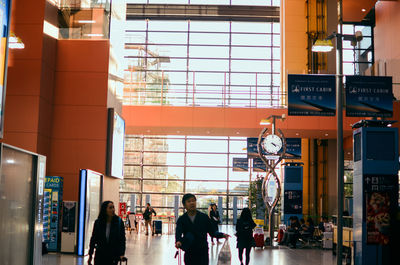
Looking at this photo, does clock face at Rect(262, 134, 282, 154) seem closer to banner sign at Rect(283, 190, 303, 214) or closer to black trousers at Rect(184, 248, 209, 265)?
banner sign at Rect(283, 190, 303, 214)

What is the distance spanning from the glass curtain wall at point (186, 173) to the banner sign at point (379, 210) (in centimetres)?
2375

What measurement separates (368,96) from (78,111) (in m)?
8.97

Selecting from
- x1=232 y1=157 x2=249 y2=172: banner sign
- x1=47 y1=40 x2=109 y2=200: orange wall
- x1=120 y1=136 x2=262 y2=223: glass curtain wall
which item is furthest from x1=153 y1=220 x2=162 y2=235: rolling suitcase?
x1=47 y1=40 x2=109 y2=200: orange wall

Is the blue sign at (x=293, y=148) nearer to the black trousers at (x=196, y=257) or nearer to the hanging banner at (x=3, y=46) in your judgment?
the black trousers at (x=196, y=257)

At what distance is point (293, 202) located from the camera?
2827 cm

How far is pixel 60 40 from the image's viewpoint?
56.7 feet

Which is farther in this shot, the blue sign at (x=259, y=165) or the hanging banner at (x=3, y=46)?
the blue sign at (x=259, y=165)

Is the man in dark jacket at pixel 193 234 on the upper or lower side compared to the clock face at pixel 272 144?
lower

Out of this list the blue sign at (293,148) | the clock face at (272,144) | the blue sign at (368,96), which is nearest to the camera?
the blue sign at (368,96)

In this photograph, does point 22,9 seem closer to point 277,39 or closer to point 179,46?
point 179,46

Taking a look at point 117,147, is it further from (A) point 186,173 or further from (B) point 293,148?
(A) point 186,173

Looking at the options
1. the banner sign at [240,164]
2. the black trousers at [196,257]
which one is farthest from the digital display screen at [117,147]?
the banner sign at [240,164]

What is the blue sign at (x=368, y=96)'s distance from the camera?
53.0 feet

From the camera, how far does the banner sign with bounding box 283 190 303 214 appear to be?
28.2 m
